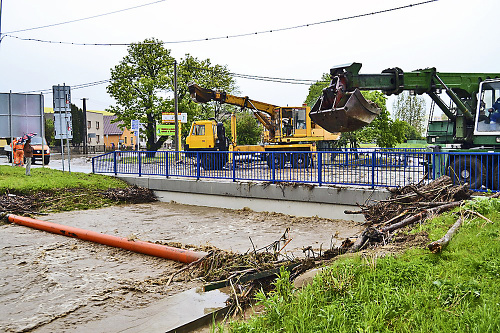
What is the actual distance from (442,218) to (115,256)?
597cm

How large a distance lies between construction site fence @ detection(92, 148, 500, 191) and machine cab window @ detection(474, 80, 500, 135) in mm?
1223

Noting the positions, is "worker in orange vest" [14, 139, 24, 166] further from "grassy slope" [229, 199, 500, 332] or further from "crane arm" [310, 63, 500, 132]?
"grassy slope" [229, 199, 500, 332]

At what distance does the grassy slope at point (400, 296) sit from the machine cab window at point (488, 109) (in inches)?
269

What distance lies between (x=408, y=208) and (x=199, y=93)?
15.8m

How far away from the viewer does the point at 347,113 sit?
8.77m

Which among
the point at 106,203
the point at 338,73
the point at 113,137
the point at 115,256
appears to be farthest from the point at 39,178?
the point at 113,137

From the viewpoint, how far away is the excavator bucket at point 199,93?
22.3m

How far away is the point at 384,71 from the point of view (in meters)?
11.4

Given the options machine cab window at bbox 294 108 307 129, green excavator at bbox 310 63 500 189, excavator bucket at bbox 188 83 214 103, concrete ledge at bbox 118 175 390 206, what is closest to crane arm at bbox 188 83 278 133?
excavator bucket at bbox 188 83 214 103

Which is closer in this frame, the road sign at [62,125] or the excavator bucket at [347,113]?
the excavator bucket at [347,113]

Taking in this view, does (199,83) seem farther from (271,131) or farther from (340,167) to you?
(340,167)

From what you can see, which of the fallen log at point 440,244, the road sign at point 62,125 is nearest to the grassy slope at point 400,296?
the fallen log at point 440,244

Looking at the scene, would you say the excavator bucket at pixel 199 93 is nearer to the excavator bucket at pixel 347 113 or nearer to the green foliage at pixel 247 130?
the excavator bucket at pixel 347 113

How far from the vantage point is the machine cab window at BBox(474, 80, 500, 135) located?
37.4 ft
